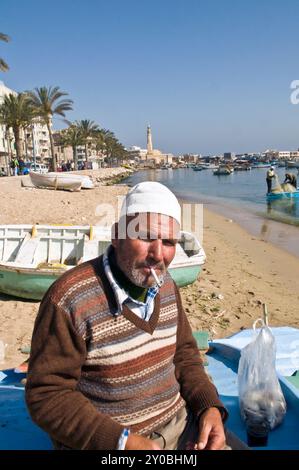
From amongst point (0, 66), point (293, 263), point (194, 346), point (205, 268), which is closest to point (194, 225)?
point (293, 263)

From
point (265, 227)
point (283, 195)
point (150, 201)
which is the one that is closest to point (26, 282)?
point (150, 201)

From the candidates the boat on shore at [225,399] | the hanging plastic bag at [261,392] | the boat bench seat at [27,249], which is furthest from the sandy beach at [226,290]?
the hanging plastic bag at [261,392]

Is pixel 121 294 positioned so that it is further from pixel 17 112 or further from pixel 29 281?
pixel 17 112

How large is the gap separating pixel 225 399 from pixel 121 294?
1.81m

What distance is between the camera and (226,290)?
28.2ft

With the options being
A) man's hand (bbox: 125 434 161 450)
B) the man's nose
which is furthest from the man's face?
man's hand (bbox: 125 434 161 450)

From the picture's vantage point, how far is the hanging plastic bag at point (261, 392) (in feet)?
8.70

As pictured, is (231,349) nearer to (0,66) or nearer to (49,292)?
(49,292)

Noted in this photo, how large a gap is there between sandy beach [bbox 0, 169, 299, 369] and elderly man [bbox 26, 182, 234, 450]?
3392mm

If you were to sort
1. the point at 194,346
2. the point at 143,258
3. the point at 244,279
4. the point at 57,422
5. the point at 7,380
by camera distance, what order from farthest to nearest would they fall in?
the point at 244,279, the point at 7,380, the point at 194,346, the point at 143,258, the point at 57,422

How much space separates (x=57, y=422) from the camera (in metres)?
1.71
